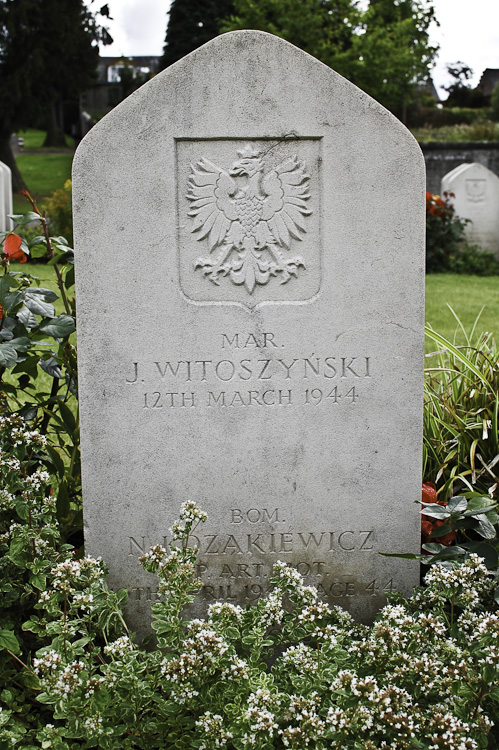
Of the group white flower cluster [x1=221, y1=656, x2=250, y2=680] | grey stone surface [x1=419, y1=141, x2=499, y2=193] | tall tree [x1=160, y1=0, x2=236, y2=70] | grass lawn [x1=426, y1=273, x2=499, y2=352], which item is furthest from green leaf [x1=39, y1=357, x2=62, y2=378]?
tall tree [x1=160, y1=0, x2=236, y2=70]

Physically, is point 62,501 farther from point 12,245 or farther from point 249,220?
point 249,220

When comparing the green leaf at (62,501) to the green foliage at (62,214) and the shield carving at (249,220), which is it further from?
the green foliage at (62,214)

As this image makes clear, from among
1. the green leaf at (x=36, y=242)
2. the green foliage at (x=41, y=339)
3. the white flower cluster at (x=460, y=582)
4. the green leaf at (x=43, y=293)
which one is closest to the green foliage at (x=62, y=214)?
A: the green leaf at (x=36, y=242)

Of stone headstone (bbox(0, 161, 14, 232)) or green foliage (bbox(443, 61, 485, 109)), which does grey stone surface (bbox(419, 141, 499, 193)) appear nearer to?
stone headstone (bbox(0, 161, 14, 232))

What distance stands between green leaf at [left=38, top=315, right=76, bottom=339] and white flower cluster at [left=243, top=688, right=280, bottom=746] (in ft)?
5.25

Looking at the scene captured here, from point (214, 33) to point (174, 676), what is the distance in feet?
94.3

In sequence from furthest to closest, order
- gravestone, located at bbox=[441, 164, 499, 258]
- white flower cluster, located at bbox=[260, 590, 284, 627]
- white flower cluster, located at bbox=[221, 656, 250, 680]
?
1. gravestone, located at bbox=[441, 164, 499, 258]
2. white flower cluster, located at bbox=[260, 590, 284, 627]
3. white flower cluster, located at bbox=[221, 656, 250, 680]

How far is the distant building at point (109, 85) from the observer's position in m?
35.3

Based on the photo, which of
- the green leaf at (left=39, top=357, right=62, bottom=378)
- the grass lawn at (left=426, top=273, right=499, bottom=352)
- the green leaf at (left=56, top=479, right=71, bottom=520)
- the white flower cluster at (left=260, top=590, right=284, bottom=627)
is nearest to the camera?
the white flower cluster at (left=260, top=590, right=284, bottom=627)

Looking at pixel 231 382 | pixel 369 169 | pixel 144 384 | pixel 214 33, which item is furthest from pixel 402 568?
pixel 214 33

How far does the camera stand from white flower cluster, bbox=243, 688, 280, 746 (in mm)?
1839

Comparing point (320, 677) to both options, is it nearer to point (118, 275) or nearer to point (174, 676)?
point (174, 676)

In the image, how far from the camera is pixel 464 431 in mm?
3492

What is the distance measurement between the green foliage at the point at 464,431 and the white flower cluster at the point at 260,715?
5.07ft
